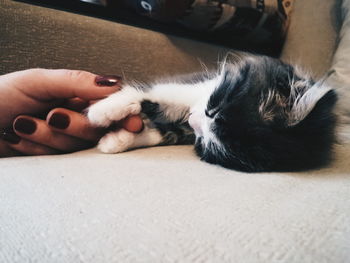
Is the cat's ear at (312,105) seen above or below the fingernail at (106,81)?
above

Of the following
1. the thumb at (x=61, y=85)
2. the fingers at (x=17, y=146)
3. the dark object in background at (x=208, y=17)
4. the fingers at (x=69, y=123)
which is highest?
the dark object in background at (x=208, y=17)

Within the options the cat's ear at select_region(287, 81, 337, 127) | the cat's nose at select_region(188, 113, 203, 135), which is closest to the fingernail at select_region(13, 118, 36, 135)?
the cat's nose at select_region(188, 113, 203, 135)

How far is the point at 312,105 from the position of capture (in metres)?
0.54

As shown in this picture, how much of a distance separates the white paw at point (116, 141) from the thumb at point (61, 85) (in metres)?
0.11

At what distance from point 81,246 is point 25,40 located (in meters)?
0.74

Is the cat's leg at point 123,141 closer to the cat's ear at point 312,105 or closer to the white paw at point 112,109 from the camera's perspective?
the white paw at point 112,109

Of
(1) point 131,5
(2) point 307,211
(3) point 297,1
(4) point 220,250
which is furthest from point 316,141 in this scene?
(3) point 297,1

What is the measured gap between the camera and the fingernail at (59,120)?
2.03 feet

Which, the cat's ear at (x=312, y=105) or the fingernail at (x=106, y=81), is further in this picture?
the fingernail at (x=106, y=81)

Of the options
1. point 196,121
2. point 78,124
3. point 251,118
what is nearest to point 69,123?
point 78,124

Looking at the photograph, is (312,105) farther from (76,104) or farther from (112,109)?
(76,104)

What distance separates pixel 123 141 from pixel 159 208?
366mm

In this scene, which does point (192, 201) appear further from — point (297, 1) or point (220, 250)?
point (297, 1)

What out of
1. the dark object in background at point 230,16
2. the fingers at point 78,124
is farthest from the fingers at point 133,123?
the dark object in background at point 230,16
